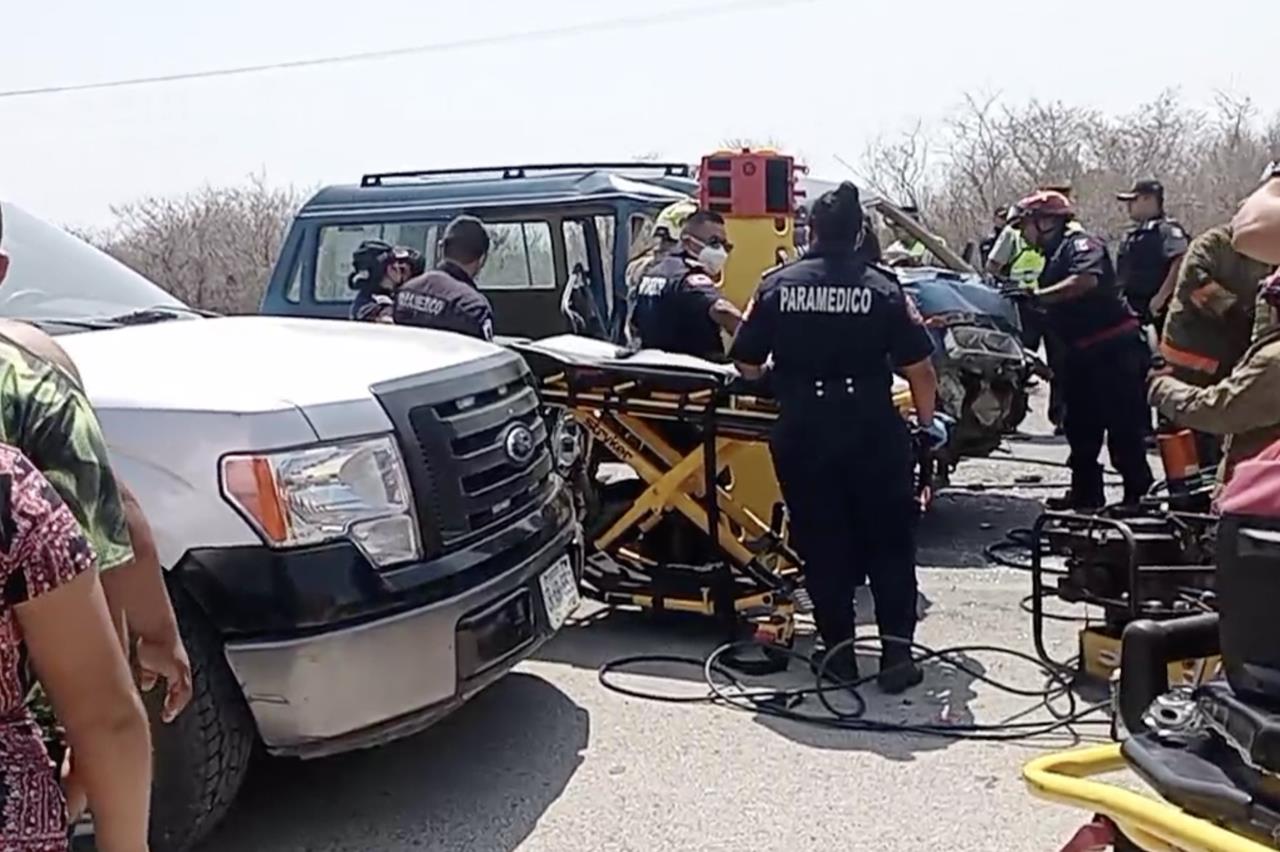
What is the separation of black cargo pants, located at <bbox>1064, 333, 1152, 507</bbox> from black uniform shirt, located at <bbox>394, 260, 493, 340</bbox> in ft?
10.7

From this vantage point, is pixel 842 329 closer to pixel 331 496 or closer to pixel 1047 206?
pixel 331 496

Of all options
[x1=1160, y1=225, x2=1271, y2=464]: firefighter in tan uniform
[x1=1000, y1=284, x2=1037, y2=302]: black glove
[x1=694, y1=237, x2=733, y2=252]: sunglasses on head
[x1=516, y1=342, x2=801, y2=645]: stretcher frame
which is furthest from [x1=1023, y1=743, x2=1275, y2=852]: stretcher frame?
[x1=1000, y1=284, x2=1037, y2=302]: black glove

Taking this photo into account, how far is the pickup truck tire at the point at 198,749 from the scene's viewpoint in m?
3.60

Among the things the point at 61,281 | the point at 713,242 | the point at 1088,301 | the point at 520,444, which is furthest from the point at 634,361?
the point at 1088,301

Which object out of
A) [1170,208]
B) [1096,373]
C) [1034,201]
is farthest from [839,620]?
[1170,208]

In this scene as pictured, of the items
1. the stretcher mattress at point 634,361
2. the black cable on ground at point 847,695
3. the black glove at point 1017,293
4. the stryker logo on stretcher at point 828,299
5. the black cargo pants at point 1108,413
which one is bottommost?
the black cable on ground at point 847,695

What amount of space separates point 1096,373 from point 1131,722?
5.45 m

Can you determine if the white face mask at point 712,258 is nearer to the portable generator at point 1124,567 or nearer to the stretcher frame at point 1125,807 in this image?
the portable generator at point 1124,567

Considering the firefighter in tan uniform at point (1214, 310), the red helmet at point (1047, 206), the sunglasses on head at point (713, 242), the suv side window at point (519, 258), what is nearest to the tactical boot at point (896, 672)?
the firefighter in tan uniform at point (1214, 310)

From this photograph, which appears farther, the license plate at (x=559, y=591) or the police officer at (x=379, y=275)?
the police officer at (x=379, y=275)

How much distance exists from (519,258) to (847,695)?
178 inches

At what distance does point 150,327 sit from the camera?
→ 4.55 m

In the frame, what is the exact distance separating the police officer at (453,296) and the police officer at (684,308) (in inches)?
27.6

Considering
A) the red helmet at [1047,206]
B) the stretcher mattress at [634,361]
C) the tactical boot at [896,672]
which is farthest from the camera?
the red helmet at [1047,206]
